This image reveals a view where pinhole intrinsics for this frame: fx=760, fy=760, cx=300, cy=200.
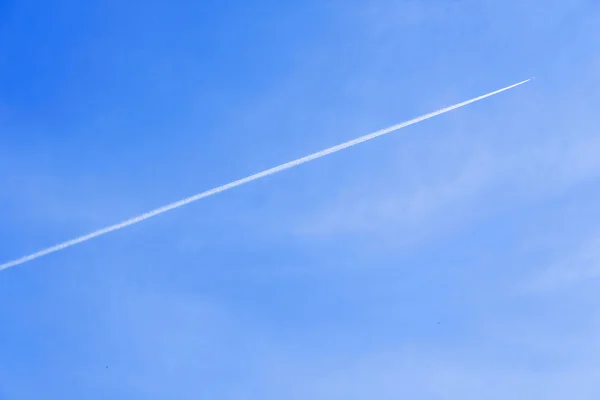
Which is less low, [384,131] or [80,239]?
[384,131]

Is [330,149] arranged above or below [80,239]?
above

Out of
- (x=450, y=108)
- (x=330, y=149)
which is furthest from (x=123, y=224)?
(x=450, y=108)

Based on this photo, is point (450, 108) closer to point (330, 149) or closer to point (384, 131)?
point (384, 131)

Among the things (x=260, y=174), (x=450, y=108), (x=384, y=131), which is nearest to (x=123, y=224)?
(x=260, y=174)

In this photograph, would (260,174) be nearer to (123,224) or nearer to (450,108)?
(123,224)

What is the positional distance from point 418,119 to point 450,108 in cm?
245

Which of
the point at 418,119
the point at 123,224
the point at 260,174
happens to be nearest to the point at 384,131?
the point at 418,119

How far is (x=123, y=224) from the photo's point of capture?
57.0 m

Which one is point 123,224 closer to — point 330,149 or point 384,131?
point 330,149

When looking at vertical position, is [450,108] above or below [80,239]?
above

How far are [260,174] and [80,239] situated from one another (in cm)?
1429

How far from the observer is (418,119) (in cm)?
5609

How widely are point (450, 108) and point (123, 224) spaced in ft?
84.3

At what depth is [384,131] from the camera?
5644cm
